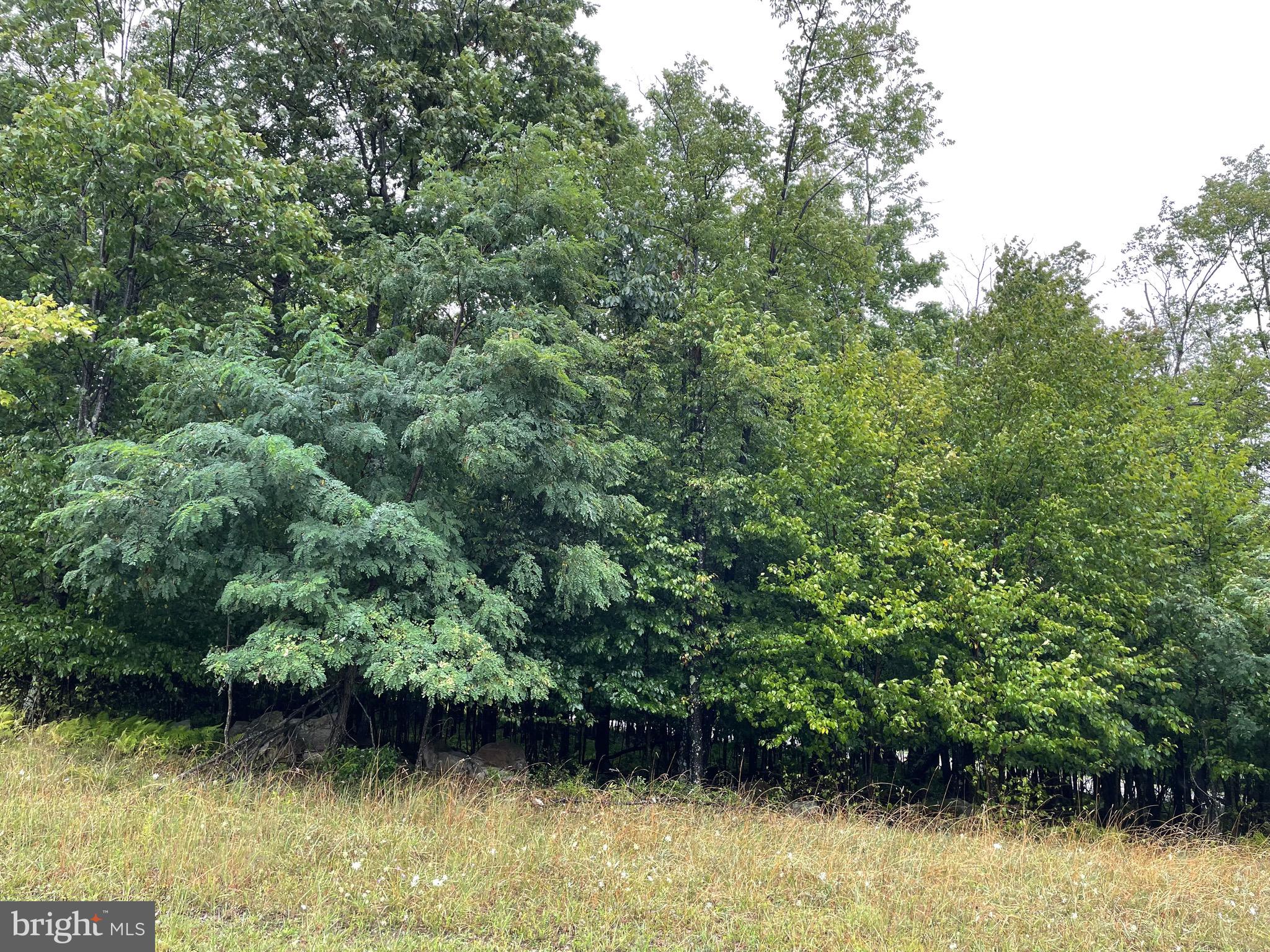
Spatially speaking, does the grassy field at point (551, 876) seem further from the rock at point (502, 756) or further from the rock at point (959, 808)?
the rock at point (502, 756)

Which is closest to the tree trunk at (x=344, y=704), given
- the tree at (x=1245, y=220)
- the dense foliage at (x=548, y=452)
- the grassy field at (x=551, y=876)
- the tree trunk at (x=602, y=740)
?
the dense foliage at (x=548, y=452)

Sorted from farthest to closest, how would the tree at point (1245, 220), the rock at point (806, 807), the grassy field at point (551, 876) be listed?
the tree at point (1245, 220), the rock at point (806, 807), the grassy field at point (551, 876)

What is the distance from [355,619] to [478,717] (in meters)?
6.48

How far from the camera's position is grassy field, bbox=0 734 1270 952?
4.59 meters

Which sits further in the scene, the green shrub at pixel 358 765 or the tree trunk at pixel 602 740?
the tree trunk at pixel 602 740

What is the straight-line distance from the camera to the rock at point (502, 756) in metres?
10.8

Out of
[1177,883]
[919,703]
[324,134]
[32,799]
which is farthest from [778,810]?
[324,134]

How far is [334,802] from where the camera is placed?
6.84 meters

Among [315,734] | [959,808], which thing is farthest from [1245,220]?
[315,734]

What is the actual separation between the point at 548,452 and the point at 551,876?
14.3 feet

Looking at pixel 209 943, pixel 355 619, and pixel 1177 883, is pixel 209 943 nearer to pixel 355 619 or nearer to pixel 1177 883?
pixel 355 619

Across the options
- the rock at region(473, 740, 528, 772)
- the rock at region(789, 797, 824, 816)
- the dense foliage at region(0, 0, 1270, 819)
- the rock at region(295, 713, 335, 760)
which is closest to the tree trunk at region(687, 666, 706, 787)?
the dense foliage at region(0, 0, 1270, 819)

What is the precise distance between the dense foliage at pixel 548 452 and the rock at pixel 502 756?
2.84 ft

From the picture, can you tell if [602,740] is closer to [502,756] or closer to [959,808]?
[502,756]
